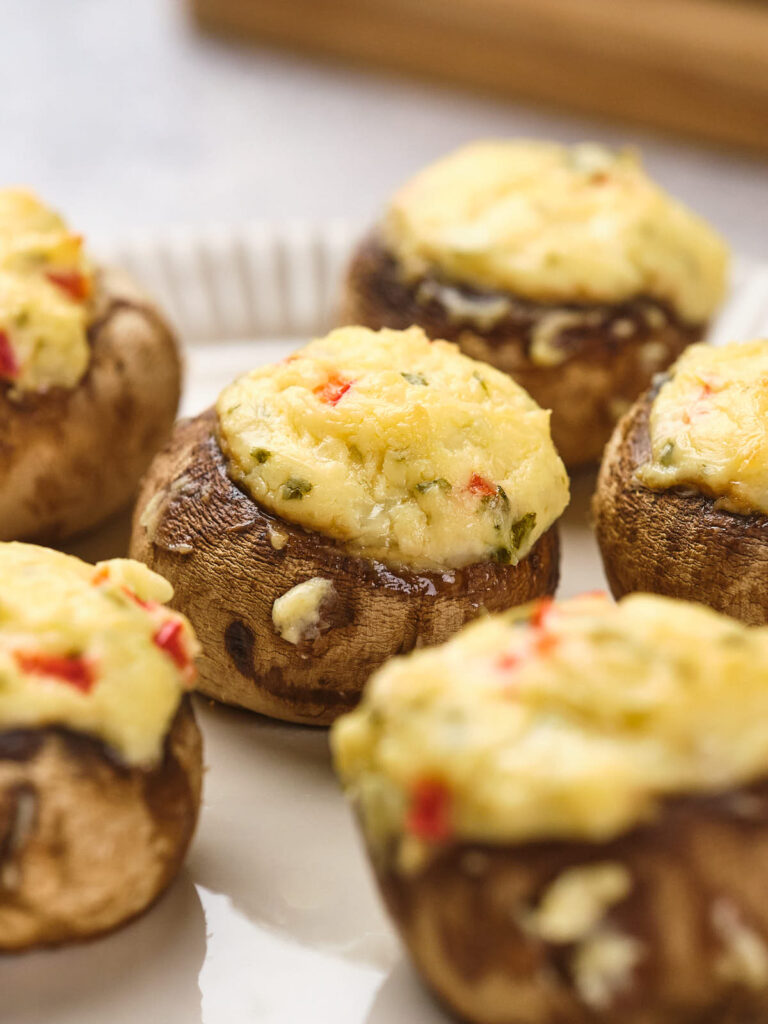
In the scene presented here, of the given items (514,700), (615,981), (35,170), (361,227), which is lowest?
(35,170)

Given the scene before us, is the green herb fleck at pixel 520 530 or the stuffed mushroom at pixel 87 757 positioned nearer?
the stuffed mushroom at pixel 87 757

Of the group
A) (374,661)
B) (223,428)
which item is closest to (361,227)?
(223,428)

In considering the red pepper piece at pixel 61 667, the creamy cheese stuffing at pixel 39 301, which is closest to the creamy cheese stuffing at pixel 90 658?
the red pepper piece at pixel 61 667

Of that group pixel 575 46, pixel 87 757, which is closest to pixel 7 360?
pixel 87 757

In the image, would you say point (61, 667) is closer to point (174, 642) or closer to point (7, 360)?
point (174, 642)

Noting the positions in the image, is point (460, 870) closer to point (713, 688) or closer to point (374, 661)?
point (713, 688)

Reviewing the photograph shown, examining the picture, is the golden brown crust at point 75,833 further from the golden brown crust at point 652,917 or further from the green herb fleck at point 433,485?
the green herb fleck at point 433,485
